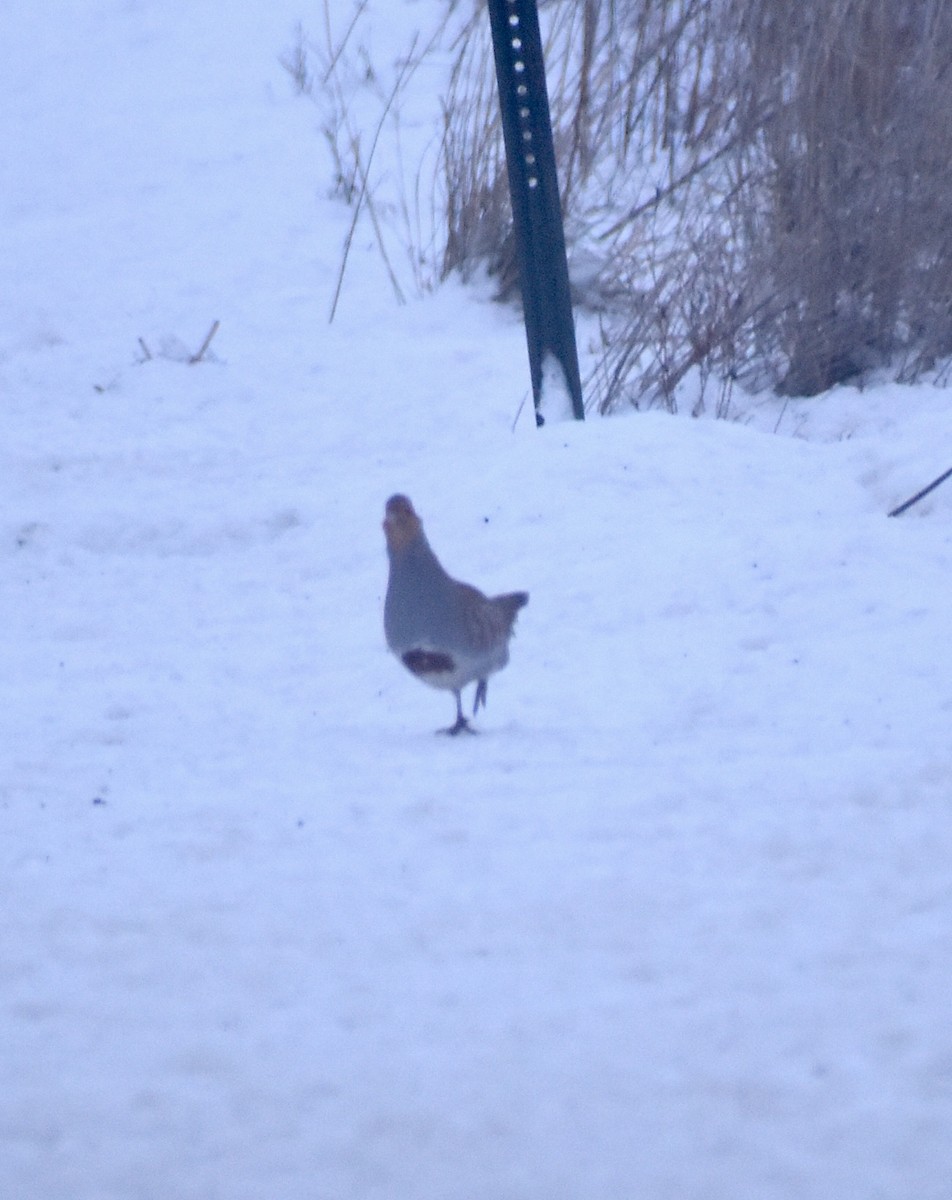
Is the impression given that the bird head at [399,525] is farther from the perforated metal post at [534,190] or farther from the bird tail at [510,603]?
the perforated metal post at [534,190]

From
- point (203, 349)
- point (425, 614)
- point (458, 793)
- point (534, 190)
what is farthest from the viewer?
point (203, 349)

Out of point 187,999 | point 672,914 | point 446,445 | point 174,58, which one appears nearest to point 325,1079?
point 187,999

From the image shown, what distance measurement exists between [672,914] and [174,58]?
1161 cm

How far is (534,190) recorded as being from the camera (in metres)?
6.80

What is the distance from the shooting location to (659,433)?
6.58 meters

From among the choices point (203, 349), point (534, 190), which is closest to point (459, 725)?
point (534, 190)

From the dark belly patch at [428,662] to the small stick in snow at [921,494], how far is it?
8.15ft

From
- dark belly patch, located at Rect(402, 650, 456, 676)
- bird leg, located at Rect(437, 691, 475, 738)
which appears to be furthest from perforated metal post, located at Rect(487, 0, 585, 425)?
dark belly patch, located at Rect(402, 650, 456, 676)

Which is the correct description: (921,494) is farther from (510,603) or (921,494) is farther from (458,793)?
(458,793)

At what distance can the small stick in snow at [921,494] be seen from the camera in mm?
5688

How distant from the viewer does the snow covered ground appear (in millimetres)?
2436

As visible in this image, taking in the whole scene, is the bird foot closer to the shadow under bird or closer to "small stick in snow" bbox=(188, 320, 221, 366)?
the shadow under bird

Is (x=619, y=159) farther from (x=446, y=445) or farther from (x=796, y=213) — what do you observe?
(x=446, y=445)

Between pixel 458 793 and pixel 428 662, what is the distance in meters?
0.39
